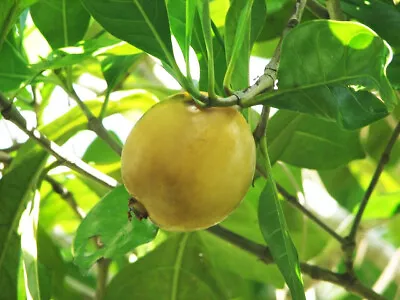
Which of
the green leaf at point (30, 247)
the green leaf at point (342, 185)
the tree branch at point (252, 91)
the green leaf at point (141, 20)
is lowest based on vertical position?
the green leaf at point (342, 185)

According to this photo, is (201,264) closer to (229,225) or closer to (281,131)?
(229,225)

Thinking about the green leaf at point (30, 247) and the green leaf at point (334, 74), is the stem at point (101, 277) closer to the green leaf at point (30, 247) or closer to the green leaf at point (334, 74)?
the green leaf at point (30, 247)

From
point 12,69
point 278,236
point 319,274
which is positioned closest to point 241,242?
point 319,274

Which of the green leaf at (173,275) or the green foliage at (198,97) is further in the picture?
the green leaf at (173,275)

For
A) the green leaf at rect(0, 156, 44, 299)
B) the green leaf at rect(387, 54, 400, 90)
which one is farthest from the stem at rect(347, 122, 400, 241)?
the green leaf at rect(0, 156, 44, 299)

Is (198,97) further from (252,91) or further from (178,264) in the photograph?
(178,264)

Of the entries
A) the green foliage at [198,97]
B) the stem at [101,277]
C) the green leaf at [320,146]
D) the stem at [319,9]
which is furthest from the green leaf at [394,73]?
the stem at [101,277]
